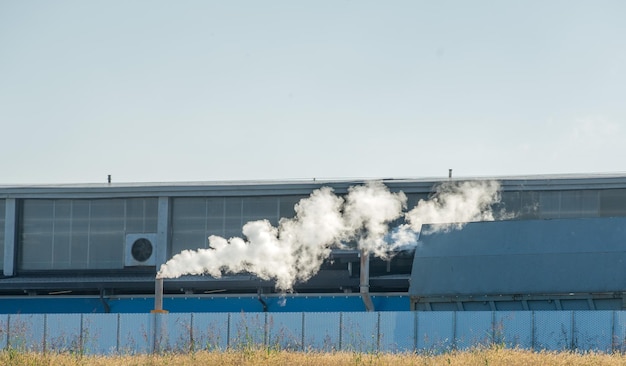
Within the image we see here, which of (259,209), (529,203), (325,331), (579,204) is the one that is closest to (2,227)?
(259,209)

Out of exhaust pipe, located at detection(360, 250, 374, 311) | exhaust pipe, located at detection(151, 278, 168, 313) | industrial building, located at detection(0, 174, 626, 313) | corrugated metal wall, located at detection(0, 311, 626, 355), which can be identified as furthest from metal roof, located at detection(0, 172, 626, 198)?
corrugated metal wall, located at detection(0, 311, 626, 355)

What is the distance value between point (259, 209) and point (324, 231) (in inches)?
237

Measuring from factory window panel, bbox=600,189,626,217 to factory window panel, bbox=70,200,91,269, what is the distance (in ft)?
88.1

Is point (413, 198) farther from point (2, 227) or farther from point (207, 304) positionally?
point (2, 227)

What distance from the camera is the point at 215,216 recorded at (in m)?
59.8

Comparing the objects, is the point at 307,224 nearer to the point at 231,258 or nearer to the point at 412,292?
the point at 231,258

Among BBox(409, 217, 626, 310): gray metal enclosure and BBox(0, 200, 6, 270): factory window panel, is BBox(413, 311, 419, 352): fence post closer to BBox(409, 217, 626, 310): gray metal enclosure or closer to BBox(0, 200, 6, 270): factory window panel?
BBox(409, 217, 626, 310): gray metal enclosure

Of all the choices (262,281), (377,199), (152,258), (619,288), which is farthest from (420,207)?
(619,288)

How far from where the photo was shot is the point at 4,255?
61500 mm

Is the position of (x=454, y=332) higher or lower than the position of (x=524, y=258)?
lower

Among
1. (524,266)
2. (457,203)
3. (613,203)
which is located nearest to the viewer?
(524,266)

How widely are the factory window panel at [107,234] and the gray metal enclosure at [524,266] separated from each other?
920 inches

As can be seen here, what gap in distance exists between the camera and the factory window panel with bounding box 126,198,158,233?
198ft

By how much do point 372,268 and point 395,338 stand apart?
Result: 54.3 feet
